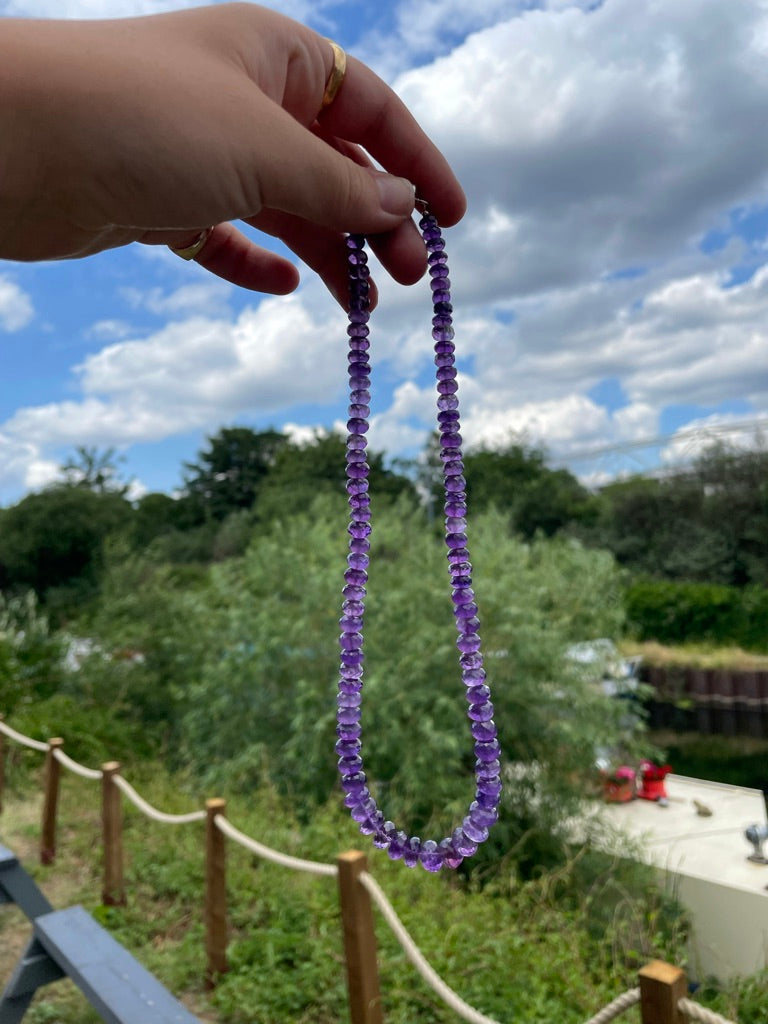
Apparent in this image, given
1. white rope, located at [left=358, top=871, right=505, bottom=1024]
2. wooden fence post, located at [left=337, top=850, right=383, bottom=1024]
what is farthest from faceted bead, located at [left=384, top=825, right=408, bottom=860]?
wooden fence post, located at [left=337, top=850, right=383, bottom=1024]

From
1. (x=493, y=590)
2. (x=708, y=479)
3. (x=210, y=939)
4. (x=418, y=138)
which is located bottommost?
(x=210, y=939)

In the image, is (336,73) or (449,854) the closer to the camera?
(449,854)

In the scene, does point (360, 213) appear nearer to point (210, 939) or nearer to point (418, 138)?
point (418, 138)

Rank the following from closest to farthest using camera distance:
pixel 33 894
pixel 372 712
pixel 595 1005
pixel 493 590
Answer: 1. pixel 595 1005
2. pixel 33 894
3. pixel 372 712
4. pixel 493 590

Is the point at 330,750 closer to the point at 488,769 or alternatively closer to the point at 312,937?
the point at 312,937

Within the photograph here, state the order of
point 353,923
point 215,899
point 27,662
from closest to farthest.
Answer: point 353,923 < point 215,899 < point 27,662

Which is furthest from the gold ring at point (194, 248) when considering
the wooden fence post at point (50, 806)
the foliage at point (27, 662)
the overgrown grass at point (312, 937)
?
the foliage at point (27, 662)

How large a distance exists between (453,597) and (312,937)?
125 inches

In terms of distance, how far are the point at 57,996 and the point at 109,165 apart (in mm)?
3660

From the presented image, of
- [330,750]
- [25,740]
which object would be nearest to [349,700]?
[25,740]

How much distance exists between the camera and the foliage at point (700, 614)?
64.3ft

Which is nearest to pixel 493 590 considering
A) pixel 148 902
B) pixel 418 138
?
pixel 148 902

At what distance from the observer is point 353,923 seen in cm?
263

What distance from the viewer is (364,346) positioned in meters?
0.87
